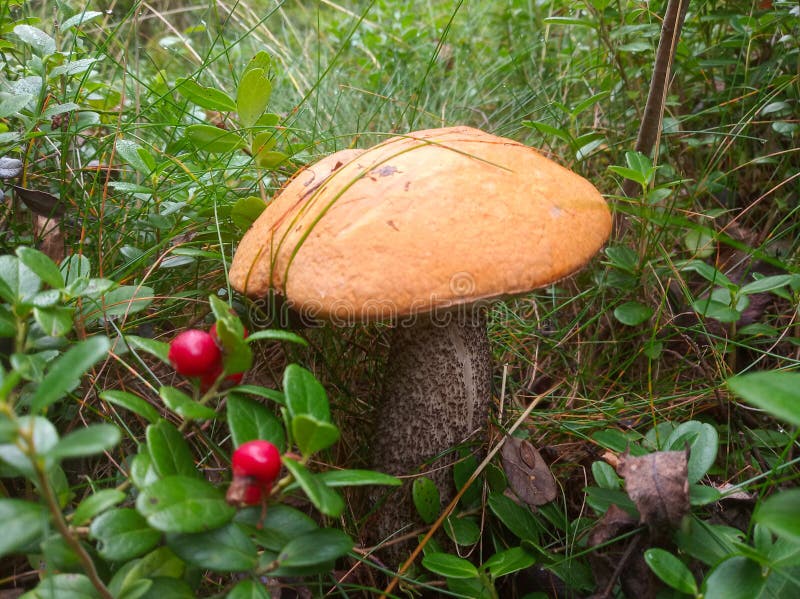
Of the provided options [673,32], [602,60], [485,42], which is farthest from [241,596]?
[485,42]

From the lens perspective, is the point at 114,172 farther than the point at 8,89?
Yes

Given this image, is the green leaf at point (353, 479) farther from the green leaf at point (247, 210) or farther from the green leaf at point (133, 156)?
the green leaf at point (133, 156)

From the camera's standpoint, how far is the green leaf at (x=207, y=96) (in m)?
1.22

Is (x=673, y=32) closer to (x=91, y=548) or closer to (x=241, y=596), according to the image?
(x=241, y=596)

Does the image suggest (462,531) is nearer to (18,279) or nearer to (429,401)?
(429,401)

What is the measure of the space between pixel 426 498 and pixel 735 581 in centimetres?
58

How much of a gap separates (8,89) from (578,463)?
1594 mm

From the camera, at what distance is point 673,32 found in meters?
1.39

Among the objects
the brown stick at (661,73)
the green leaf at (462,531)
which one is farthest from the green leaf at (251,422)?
the brown stick at (661,73)

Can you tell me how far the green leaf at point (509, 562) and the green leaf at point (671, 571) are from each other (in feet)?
0.88

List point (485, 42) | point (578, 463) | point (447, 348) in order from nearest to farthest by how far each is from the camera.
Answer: point (447, 348), point (578, 463), point (485, 42)

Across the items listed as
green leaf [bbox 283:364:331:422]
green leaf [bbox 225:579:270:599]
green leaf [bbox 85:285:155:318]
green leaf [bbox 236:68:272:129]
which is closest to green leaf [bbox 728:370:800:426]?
green leaf [bbox 283:364:331:422]

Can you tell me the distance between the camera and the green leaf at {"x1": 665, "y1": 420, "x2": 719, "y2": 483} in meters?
0.93

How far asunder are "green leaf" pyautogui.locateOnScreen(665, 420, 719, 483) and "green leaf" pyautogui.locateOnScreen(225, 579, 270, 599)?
28.1 inches
